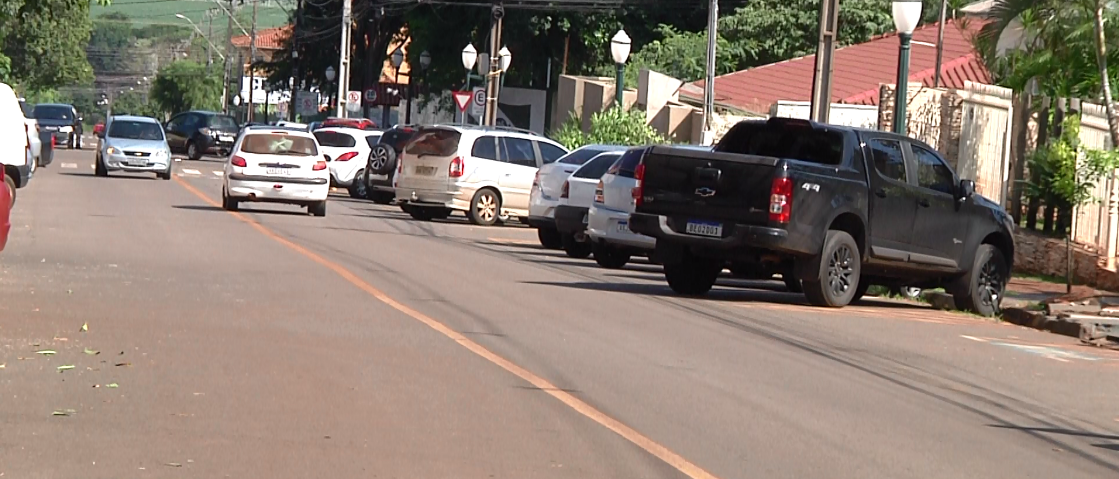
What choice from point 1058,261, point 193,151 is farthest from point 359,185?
point 193,151

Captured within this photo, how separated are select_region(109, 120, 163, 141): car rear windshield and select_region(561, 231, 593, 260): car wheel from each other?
20822 mm

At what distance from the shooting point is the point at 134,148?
42.0 metres

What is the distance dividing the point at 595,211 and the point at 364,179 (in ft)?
61.2

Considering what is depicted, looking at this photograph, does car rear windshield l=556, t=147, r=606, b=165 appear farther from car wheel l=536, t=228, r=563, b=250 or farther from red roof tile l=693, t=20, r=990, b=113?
red roof tile l=693, t=20, r=990, b=113

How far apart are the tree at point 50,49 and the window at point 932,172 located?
197 ft

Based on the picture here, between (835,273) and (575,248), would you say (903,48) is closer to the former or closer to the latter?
(835,273)

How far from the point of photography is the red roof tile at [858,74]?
43938 mm

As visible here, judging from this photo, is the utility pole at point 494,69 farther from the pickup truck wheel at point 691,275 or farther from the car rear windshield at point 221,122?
the pickup truck wheel at point 691,275

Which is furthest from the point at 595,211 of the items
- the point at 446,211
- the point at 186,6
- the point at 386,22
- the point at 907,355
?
the point at 186,6

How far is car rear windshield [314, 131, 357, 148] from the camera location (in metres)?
39.3

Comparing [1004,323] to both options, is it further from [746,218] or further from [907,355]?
[907,355]

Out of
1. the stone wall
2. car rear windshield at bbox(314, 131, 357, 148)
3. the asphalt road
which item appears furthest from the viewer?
car rear windshield at bbox(314, 131, 357, 148)

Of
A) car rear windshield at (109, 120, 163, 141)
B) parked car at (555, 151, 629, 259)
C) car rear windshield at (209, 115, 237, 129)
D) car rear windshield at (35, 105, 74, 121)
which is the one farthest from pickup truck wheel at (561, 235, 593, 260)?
car rear windshield at (35, 105, 74, 121)

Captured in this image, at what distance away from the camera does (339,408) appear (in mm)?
9547
